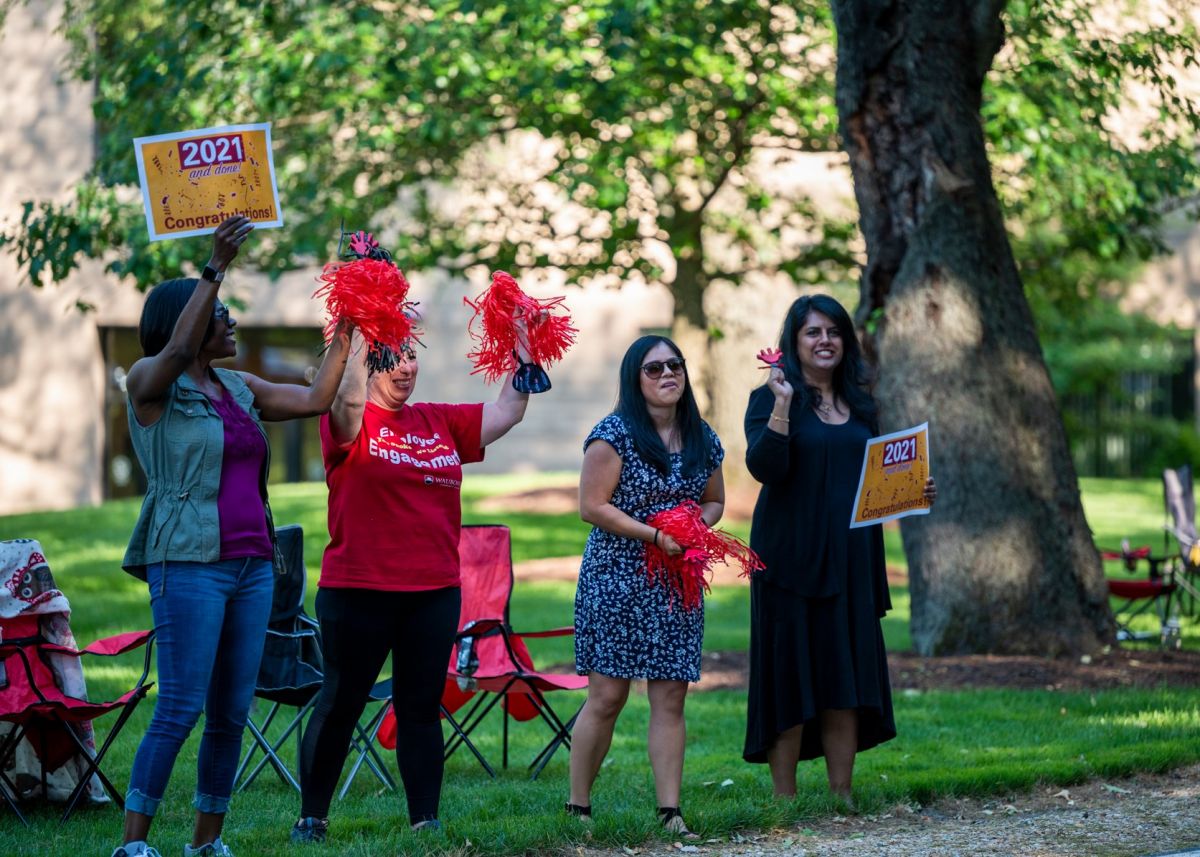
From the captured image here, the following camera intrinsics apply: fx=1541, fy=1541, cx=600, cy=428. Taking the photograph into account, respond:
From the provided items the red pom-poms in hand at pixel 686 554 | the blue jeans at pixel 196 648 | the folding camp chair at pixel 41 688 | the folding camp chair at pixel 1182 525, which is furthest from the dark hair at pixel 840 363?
the folding camp chair at pixel 1182 525

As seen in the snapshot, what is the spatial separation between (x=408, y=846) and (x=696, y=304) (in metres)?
14.5

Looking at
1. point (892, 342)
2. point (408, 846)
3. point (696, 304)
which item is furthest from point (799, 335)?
point (696, 304)

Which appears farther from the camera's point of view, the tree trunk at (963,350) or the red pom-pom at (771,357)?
the tree trunk at (963,350)

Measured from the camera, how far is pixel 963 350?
9.56 metres

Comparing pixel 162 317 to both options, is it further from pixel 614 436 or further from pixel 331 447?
pixel 614 436

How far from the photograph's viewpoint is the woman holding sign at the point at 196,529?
4645mm

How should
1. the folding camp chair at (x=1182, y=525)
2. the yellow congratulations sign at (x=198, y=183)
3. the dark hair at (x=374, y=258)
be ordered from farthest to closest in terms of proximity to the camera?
the folding camp chair at (x=1182, y=525) < the dark hair at (x=374, y=258) < the yellow congratulations sign at (x=198, y=183)

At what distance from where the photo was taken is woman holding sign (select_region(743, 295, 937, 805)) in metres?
5.73

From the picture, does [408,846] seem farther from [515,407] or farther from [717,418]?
[717,418]

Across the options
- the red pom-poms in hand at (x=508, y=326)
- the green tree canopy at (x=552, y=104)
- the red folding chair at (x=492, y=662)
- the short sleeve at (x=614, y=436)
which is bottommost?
the red folding chair at (x=492, y=662)

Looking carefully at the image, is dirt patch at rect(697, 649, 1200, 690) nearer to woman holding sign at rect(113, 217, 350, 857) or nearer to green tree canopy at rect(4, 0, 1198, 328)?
green tree canopy at rect(4, 0, 1198, 328)

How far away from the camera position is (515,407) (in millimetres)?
5406

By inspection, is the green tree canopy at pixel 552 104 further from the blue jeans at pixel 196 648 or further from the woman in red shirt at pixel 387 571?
the blue jeans at pixel 196 648

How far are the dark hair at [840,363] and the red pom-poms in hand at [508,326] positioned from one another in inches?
36.2
